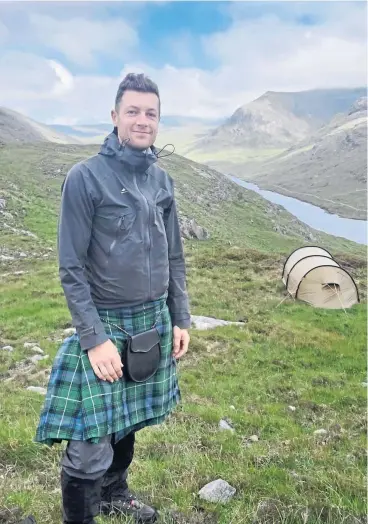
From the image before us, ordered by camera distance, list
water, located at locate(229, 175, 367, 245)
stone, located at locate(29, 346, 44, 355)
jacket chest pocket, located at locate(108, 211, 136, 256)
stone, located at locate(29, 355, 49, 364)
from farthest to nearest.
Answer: water, located at locate(229, 175, 367, 245)
stone, located at locate(29, 346, 44, 355)
stone, located at locate(29, 355, 49, 364)
jacket chest pocket, located at locate(108, 211, 136, 256)

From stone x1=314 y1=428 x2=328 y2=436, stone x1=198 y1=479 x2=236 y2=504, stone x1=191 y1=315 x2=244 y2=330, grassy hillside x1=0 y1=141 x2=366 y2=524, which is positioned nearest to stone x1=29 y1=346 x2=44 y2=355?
grassy hillside x1=0 y1=141 x2=366 y2=524

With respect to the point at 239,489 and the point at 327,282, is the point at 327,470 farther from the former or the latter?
the point at 327,282

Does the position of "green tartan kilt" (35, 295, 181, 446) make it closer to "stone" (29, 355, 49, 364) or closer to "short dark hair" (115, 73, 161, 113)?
"short dark hair" (115, 73, 161, 113)

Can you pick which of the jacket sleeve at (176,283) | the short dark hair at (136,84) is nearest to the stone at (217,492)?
the jacket sleeve at (176,283)

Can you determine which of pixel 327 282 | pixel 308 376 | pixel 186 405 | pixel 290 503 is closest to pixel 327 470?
pixel 290 503

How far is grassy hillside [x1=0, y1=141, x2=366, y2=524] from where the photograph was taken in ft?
14.1

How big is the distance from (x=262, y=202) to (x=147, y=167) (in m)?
93.4

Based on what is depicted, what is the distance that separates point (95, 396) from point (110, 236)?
1.15m

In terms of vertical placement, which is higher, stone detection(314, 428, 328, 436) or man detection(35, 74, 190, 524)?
man detection(35, 74, 190, 524)

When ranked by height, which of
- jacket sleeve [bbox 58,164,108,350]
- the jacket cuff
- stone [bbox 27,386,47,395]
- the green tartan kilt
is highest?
jacket sleeve [bbox 58,164,108,350]

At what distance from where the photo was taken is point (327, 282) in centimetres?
1925

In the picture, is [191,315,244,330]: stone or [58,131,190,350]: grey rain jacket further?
[191,315,244,330]: stone

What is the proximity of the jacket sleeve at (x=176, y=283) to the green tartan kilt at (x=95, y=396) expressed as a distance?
0.95 feet

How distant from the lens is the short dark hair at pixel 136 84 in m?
3.63
